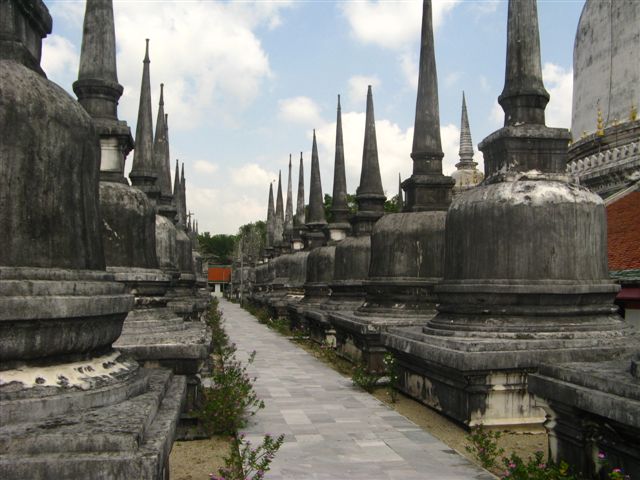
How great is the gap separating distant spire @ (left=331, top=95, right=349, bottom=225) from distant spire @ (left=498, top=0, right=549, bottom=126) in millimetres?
9496

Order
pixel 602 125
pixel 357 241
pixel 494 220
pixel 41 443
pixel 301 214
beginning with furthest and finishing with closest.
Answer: pixel 301 214 → pixel 602 125 → pixel 357 241 → pixel 494 220 → pixel 41 443

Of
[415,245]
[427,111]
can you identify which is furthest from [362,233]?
[415,245]

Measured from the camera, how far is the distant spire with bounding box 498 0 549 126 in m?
8.02

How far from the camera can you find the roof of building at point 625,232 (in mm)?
11061

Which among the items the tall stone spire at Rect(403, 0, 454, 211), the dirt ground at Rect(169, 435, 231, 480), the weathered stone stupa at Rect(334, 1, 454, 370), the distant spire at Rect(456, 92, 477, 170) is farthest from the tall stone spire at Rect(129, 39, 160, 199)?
the distant spire at Rect(456, 92, 477, 170)

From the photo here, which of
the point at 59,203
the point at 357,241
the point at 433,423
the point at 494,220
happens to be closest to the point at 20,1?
the point at 59,203

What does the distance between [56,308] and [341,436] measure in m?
4.02

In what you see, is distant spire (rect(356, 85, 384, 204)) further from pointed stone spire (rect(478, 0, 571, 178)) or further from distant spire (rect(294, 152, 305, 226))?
distant spire (rect(294, 152, 305, 226))

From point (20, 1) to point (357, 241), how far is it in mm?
10673

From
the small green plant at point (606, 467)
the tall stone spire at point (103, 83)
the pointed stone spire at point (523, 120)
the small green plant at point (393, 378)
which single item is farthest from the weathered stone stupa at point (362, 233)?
the small green plant at point (606, 467)

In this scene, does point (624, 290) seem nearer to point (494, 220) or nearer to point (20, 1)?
point (494, 220)

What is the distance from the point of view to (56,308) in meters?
3.33

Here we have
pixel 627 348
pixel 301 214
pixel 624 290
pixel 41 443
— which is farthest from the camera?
pixel 301 214

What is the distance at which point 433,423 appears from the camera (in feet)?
24.0
